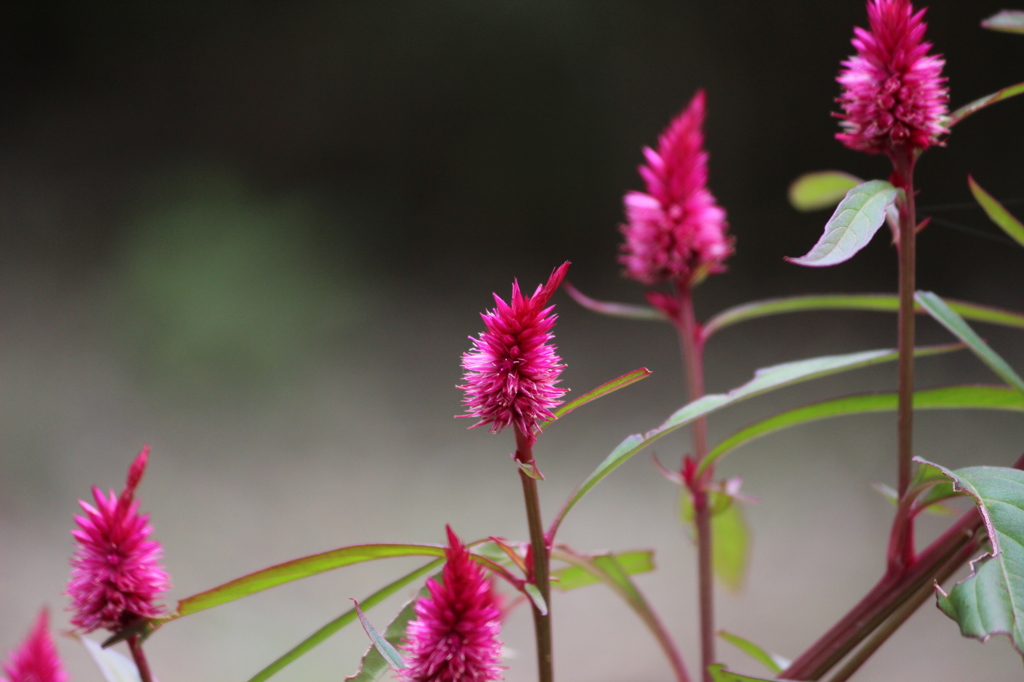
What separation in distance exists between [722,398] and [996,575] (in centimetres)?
8

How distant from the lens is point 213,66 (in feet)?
4.05

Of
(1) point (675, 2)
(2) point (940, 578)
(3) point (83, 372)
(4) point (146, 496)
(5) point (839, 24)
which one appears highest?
(1) point (675, 2)

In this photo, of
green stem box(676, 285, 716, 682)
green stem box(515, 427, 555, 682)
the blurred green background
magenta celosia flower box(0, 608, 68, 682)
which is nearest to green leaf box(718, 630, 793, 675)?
green stem box(676, 285, 716, 682)

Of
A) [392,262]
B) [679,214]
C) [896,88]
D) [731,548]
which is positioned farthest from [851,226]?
[392,262]

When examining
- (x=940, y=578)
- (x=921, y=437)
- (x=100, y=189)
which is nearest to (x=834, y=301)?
(x=940, y=578)

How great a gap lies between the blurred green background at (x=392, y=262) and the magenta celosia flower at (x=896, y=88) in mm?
827

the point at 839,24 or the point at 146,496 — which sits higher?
the point at 839,24

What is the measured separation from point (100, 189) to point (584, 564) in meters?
1.22

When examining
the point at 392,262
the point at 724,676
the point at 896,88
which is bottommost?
the point at 724,676

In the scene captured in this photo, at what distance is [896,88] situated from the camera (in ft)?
0.66

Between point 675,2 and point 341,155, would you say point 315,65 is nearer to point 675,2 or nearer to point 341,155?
point 341,155

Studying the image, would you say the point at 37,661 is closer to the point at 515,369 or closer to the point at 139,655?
the point at 139,655

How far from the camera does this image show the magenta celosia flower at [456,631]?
17cm

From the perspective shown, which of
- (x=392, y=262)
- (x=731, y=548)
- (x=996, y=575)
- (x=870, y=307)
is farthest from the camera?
(x=392, y=262)
